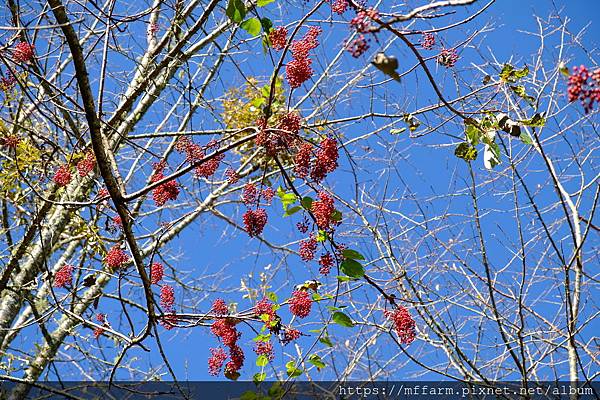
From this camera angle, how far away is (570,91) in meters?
1.26

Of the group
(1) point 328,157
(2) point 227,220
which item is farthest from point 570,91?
(2) point 227,220

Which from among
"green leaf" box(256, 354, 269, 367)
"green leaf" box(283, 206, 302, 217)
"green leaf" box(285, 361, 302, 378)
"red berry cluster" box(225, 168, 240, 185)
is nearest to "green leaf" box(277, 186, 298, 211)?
"green leaf" box(283, 206, 302, 217)

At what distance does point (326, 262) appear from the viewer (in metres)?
2.42

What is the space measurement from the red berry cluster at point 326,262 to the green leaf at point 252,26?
2.77 feet

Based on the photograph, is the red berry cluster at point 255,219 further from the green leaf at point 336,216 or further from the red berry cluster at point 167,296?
the red berry cluster at point 167,296

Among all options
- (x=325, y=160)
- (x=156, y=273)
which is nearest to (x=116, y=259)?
(x=156, y=273)

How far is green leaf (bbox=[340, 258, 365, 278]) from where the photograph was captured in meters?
2.34

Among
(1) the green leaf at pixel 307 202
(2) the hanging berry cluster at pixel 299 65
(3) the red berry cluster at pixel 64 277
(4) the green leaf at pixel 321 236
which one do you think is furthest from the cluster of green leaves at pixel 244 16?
(3) the red berry cluster at pixel 64 277

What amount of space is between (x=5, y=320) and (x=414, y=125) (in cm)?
369

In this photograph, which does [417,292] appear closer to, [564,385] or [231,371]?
[564,385]

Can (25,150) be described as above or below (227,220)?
below

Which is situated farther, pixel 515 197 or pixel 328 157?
pixel 515 197

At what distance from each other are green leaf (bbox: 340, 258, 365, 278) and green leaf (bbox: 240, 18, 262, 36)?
89 centimetres

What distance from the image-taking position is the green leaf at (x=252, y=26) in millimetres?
2408
